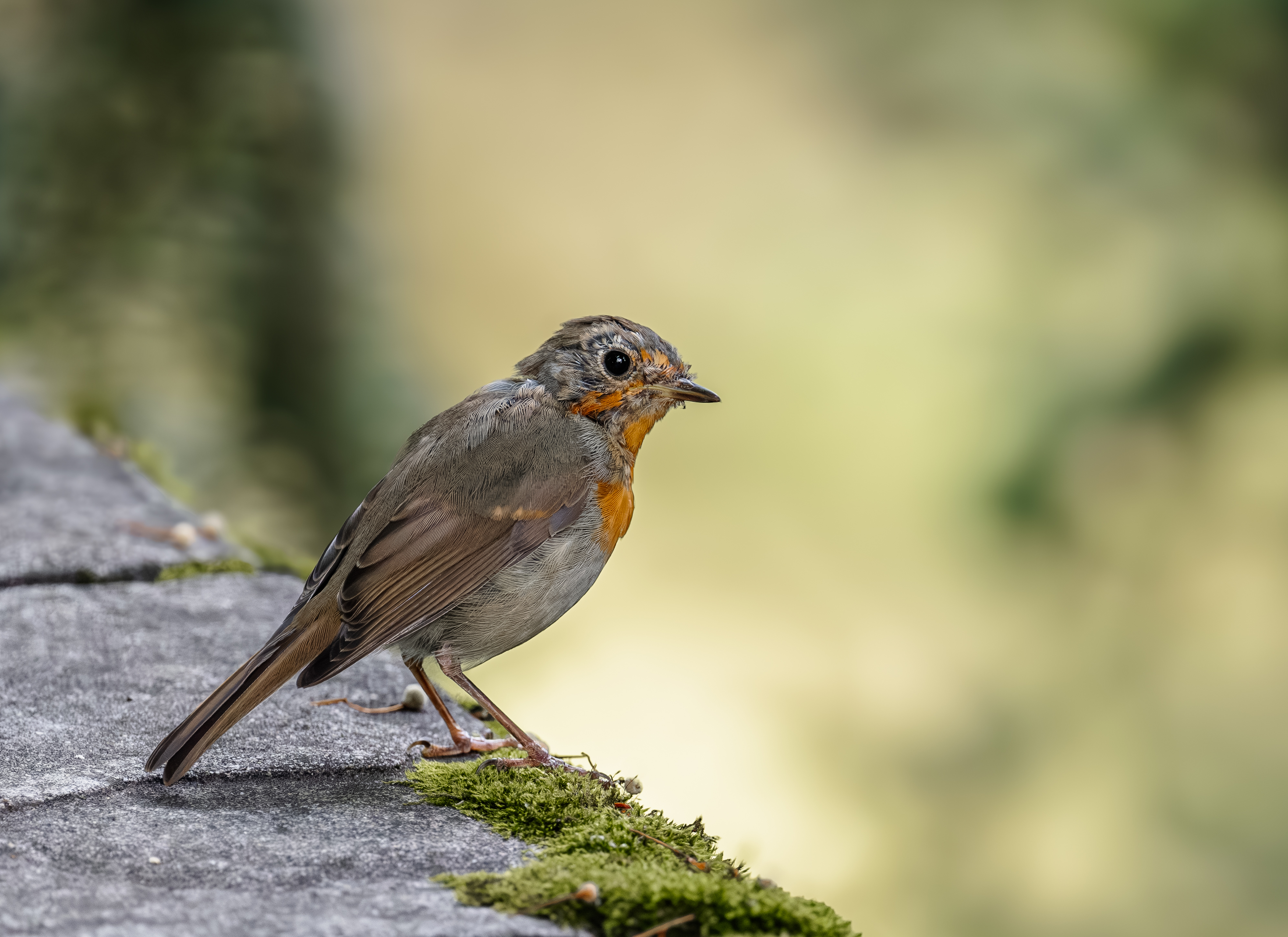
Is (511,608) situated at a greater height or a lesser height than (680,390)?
lesser

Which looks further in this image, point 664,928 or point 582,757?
point 582,757

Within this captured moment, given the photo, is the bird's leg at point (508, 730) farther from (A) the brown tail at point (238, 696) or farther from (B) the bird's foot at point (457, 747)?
(A) the brown tail at point (238, 696)

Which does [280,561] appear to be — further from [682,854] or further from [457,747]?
[682,854]

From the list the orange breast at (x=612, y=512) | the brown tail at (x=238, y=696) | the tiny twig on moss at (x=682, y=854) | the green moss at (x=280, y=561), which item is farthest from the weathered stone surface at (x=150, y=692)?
the tiny twig on moss at (x=682, y=854)

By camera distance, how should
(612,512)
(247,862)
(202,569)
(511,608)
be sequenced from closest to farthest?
(247,862), (511,608), (612,512), (202,569)

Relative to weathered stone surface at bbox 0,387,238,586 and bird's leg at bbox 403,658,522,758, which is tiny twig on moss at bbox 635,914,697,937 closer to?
bird's leg at bbox 403,658,522,758

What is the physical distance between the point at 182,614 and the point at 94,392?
2.81 meters

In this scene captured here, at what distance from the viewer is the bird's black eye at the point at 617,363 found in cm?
300

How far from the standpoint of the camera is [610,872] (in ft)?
5.63

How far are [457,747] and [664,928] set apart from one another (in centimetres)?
97

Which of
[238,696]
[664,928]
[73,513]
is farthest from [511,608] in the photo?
[73,513]

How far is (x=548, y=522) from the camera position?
2.65m

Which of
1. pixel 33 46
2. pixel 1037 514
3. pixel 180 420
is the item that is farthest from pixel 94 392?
pixel 1037 514

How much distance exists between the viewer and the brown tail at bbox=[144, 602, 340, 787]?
2.09 metres
